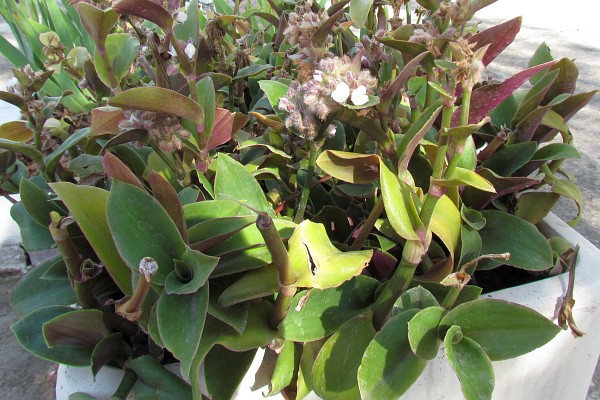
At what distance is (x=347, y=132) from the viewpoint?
→ 828mm

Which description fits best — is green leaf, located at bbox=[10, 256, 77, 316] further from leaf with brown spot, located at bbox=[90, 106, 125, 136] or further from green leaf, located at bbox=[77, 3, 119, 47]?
green leaf, located at bbox=[77, 3, 119, 47]

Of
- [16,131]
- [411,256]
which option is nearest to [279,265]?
[411,256]

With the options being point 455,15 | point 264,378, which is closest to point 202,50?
point 455,15

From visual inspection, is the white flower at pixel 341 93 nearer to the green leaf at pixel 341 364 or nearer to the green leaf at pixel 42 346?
the green leaf at pixel 341 364

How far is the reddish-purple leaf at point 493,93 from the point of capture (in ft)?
2.02

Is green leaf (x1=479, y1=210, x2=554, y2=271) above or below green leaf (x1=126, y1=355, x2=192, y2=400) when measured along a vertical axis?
above

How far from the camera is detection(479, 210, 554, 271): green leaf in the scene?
24.7 inches

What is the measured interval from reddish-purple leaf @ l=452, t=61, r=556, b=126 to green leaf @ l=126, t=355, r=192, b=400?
1.36ft

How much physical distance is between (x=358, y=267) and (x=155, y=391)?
227mm

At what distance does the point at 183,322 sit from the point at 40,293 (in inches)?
10.1

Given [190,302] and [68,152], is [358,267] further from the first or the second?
[68,152]

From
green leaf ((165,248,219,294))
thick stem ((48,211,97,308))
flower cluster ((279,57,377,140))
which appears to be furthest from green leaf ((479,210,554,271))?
thick stem ((48,211,97,308))

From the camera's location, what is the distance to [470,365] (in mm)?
506

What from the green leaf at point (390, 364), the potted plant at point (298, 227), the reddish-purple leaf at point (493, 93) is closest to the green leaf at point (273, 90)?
the potted plant at point (298, 227)
